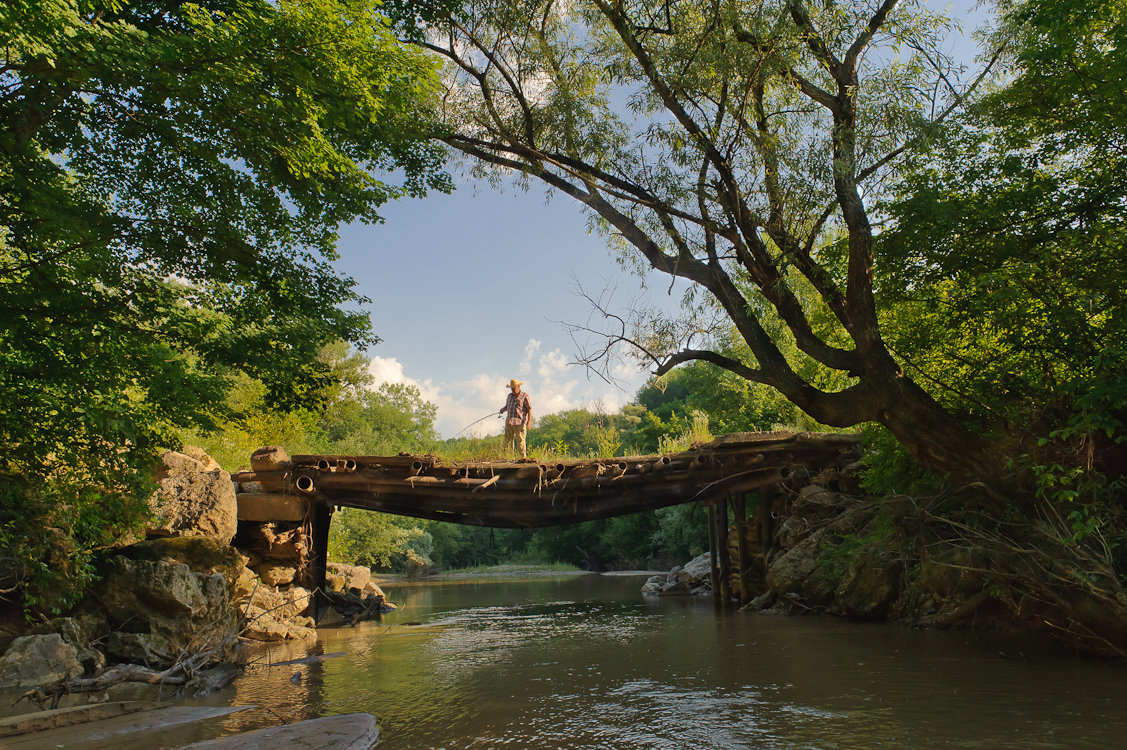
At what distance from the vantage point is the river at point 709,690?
208 inches

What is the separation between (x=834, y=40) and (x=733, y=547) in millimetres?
13532

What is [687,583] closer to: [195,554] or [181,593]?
[195,554]

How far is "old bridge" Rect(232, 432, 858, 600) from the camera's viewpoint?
14.6 meters

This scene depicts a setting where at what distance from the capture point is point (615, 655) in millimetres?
9859

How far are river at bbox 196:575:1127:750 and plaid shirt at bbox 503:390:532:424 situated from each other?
521cm

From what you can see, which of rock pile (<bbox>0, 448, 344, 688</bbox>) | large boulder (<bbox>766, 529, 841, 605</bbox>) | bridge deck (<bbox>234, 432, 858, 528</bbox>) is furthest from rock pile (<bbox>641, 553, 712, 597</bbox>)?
rock pile (<bbox>0, 448, 344, 688</bbox>)

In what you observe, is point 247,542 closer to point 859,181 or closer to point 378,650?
point 378,650

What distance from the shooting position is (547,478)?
1463cm

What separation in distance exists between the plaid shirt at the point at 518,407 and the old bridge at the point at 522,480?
5.50ft

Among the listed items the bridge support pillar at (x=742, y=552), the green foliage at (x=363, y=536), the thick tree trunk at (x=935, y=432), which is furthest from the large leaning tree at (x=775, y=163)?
the green foliage at (x=363, y=536)

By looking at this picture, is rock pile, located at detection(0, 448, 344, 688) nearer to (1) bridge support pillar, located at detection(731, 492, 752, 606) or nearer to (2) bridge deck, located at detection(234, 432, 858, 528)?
(2) bridge deck, located at detection(234, 432, 858, 528)

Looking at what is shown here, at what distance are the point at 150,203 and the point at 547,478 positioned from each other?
28.6ft

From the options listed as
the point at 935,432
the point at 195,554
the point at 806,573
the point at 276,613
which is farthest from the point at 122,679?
the point at 806,573

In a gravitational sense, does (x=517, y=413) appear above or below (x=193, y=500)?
above
